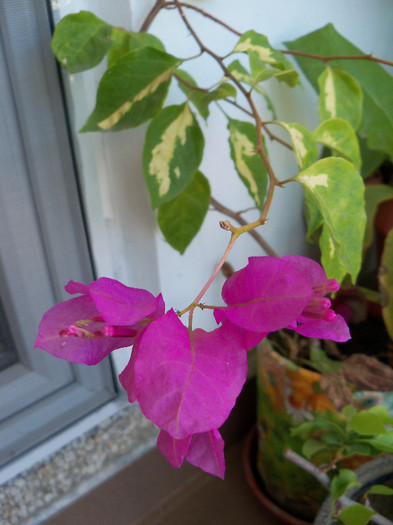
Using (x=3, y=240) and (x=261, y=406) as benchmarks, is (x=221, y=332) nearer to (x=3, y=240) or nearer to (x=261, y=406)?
(x=3, y=240)

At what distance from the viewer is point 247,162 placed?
0.55m

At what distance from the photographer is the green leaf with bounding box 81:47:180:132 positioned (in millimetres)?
445

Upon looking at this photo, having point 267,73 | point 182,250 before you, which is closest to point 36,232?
point 182,250

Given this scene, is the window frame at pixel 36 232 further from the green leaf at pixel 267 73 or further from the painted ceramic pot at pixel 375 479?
the painted ceramic pot at pixel 375 479

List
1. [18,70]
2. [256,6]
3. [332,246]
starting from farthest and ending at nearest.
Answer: [256,6], [18,70], [332,246]

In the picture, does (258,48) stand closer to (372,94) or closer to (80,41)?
(80,41)

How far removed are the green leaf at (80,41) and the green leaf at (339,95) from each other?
0.81 ft

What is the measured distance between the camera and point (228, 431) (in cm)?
88

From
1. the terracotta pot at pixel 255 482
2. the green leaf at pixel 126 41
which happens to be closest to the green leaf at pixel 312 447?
the terracotta pot at pixel 255 482

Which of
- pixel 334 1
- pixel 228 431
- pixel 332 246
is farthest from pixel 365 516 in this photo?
pixel 334 1

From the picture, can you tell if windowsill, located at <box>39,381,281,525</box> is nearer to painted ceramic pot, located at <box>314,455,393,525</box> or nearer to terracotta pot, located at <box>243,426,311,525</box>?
terracotta pot, located at <box>243,426,311,525</box>

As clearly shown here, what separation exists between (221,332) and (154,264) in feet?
1.35

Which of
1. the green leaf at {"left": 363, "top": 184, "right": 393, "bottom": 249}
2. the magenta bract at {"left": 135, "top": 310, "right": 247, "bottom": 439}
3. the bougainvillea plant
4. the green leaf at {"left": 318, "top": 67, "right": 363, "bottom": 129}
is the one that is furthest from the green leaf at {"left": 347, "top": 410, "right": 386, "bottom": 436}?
the green leaf at {"left": 363, "top": 184, "right": 393, "bottom": 249}

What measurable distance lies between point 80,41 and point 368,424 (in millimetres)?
437
